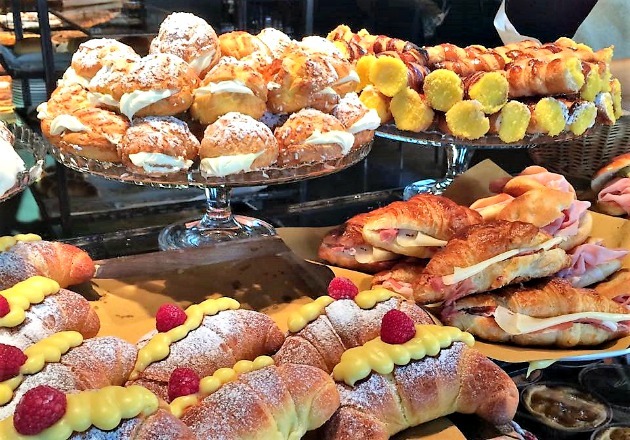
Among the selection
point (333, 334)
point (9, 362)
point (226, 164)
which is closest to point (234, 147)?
point (226, 164)

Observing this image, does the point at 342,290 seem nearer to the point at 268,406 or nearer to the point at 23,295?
the point at 268,406

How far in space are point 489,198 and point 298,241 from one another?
0.40 m

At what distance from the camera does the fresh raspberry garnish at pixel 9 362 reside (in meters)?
0.77

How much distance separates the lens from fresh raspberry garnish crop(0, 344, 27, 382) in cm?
77

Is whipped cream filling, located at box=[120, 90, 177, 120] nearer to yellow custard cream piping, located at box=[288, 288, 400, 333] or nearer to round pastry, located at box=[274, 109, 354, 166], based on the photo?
round pastry, located at box=[274, 109, 354, 166]

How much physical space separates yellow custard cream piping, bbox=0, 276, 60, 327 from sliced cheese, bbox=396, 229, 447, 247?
23.3 inches

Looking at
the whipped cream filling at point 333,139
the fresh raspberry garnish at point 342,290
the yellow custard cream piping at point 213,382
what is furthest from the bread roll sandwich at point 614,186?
the yellow custard cream piping at point 213,382

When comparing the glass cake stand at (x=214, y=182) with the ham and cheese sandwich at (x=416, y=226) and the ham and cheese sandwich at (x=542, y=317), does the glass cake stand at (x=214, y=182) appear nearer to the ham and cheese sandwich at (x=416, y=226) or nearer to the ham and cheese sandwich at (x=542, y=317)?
the ham and cheese sandwich at (x=416, y=226)

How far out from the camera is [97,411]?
0.67 metres

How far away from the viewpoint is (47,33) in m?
1.90

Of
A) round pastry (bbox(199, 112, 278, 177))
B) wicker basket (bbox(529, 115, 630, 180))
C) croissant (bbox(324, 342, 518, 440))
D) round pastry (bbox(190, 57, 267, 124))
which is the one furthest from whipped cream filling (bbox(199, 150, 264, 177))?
wicker basket (bbox(529, 115, 630, 180))

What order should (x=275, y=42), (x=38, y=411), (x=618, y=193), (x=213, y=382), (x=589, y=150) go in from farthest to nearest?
(x=589, y=150) → (x=618, y=193) → (x=275, y=42) → (x=213, y=382) → (x=38, y=411)

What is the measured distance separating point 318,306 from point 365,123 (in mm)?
446

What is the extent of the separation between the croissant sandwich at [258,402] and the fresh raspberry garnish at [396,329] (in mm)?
112
